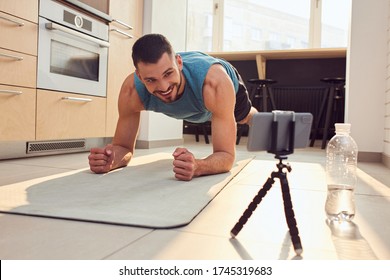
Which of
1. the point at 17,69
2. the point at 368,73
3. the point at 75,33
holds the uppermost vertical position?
the point at 75,33

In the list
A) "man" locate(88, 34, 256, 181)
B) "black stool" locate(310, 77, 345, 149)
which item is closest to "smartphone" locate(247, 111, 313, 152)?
"man" locate(88, 34, 256, 181)

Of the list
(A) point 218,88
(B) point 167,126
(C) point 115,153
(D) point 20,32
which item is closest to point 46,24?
(D) point 20,32

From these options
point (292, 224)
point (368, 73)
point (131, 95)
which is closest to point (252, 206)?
point (292, 224)

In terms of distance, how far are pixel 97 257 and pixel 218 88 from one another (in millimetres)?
1042

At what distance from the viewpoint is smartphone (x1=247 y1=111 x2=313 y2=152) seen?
681 millimetres

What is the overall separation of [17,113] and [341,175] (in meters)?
1.53

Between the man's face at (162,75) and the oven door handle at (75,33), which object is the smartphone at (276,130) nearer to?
the man's face at (162,75)

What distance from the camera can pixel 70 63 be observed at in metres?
2.30

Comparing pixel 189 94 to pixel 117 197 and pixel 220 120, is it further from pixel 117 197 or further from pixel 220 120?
pixel 117 197

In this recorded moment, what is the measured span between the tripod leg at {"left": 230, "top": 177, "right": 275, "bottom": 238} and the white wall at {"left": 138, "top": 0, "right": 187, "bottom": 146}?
2.39m

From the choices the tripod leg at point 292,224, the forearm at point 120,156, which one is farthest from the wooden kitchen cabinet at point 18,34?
the tripod leg at point 292,224

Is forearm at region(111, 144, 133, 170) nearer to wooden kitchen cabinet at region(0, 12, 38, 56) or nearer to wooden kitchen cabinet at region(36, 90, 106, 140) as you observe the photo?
wooden kitchen cabinet at region(36, 90, 106, 140)

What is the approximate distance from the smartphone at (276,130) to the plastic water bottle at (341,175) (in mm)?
261

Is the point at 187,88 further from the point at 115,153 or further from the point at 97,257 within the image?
the point at 97,257
